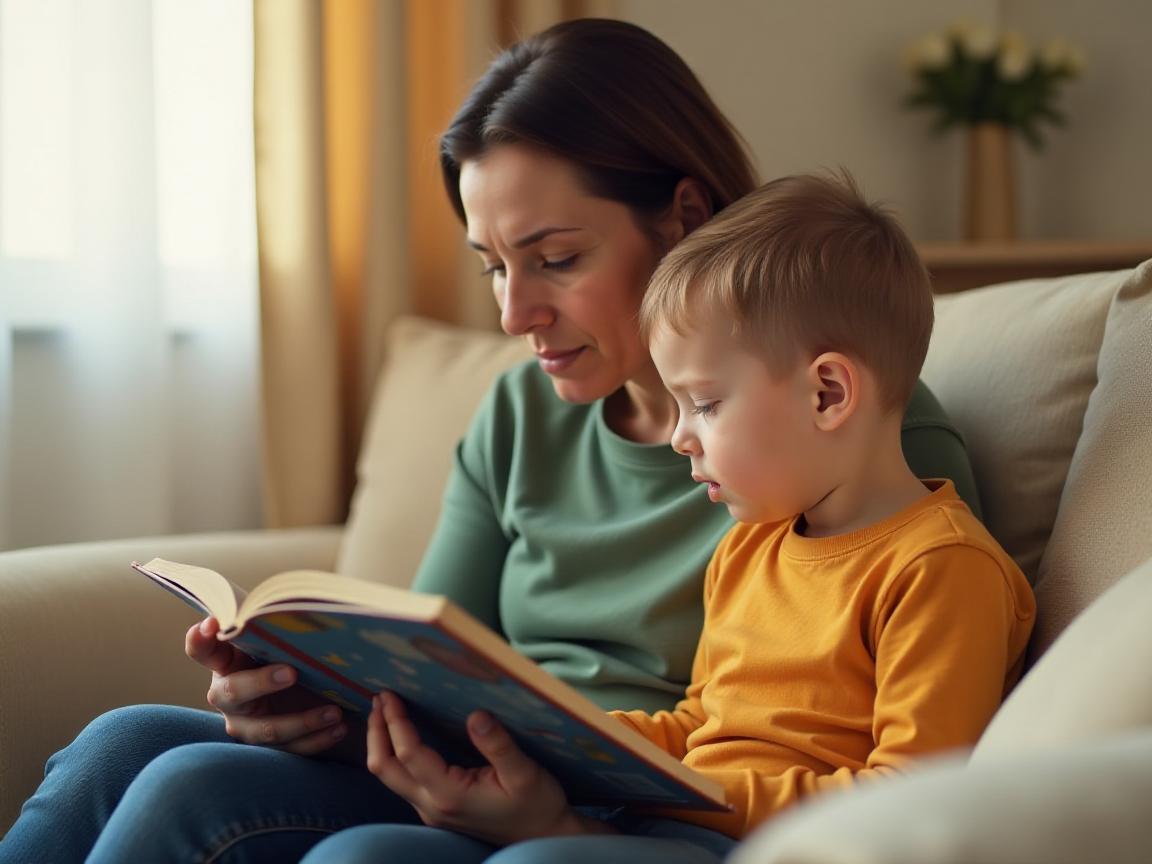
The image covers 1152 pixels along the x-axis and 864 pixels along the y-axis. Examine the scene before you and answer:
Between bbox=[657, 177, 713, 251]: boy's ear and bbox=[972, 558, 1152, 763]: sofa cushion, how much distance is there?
639mm

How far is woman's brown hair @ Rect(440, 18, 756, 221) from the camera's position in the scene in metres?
1.29

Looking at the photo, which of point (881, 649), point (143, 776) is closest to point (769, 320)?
point (881, 649)

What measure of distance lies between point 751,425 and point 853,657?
19 centimetres

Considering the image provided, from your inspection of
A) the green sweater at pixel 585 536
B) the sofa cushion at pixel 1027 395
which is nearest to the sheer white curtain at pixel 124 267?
the green sweater at pixel 585 536

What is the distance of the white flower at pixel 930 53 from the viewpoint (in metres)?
2.77

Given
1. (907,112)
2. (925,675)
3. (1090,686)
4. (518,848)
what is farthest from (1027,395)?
(907,112)

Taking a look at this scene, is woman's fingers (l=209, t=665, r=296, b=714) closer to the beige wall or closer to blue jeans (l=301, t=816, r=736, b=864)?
A: blue jeans (l=301, t=816, r=736, b=864)

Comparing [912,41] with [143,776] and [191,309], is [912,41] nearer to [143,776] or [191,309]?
[191,309]

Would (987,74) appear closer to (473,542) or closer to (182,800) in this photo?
(473,542)

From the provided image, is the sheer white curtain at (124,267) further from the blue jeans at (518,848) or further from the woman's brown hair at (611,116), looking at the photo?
the blue jeans at (518,848)

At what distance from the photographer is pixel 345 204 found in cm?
218

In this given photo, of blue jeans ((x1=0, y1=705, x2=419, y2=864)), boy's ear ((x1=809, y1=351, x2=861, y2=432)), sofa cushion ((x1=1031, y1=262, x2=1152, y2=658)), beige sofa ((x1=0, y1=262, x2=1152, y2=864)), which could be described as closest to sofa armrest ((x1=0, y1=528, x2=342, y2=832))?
beige sofa ((x1=0, y1=262, x2=1152, y2=864))

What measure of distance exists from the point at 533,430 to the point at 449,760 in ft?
1.66

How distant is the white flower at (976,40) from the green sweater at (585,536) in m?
1.69
